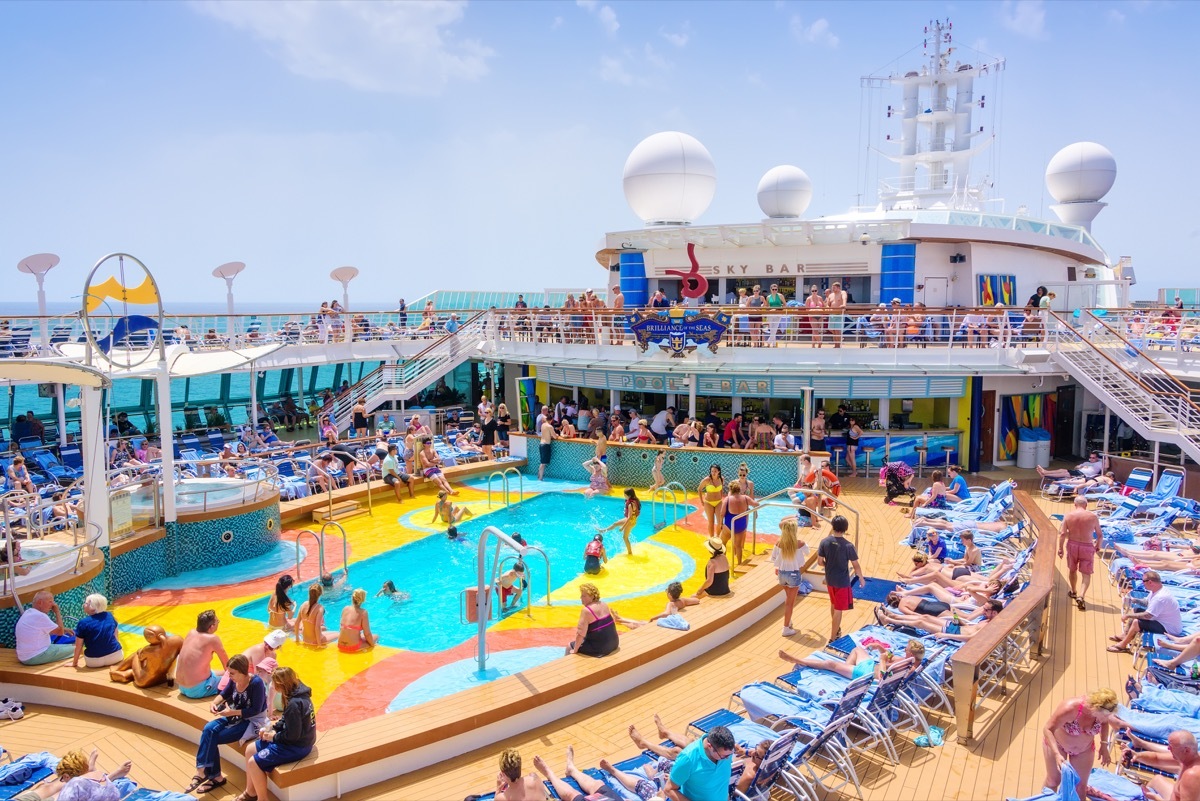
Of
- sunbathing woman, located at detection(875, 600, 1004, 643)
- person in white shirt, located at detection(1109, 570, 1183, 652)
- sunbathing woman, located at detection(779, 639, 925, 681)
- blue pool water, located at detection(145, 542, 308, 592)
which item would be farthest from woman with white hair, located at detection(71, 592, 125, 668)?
person in white shirt, located at detection(1109, 570, 1183, 652)

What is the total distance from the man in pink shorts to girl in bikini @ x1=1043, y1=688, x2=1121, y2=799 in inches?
183

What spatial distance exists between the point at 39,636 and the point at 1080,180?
32.3 meters

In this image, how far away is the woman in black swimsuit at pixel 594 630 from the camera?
768 centimetres

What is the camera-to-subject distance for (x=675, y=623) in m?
8.48

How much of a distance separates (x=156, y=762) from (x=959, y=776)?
631 cm

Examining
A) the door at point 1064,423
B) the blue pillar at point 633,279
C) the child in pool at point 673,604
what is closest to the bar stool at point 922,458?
the door at point 1064,423

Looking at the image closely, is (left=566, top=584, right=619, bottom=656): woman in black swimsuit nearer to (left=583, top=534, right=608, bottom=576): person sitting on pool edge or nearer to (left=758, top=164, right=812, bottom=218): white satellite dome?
(left=583, top=534, right=608, bottom=576): person sitting on pool edge

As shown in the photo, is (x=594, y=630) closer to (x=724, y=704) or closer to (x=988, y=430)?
(x=724, y=704)

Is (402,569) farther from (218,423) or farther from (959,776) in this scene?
(218,423)

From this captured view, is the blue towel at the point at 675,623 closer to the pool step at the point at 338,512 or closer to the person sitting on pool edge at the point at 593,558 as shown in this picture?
the person sitting on pool edge at the point at 593,558

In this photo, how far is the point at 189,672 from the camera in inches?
283

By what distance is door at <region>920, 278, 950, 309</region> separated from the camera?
20.6m

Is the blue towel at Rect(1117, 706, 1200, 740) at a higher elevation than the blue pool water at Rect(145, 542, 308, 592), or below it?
higher

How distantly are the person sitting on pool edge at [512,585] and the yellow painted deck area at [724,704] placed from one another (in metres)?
3.05
